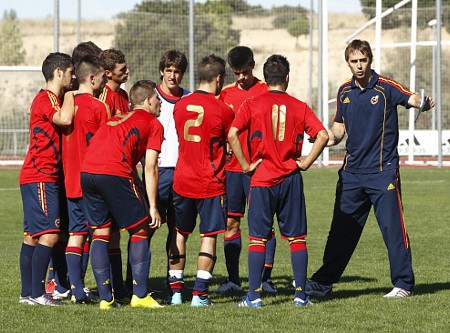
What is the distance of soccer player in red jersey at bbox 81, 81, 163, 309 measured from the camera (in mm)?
7754

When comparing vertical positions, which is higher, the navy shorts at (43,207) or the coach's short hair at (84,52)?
the coach's short hair at (84,52)

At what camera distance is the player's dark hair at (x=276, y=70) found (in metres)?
7.93

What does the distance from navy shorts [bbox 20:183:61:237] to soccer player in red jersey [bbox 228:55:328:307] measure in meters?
1.53

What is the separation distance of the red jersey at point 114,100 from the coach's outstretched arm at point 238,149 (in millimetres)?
1202

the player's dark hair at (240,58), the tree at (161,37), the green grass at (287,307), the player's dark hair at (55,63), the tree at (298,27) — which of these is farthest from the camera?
the tree at (298,27)

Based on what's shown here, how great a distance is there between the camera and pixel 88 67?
318 inches

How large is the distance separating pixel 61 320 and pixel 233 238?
7.93 ft

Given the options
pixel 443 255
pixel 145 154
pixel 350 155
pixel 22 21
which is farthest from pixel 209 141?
pixel 22 21

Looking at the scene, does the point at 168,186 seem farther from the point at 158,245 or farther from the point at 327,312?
the point at 158,245

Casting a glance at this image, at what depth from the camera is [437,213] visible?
1653 cm

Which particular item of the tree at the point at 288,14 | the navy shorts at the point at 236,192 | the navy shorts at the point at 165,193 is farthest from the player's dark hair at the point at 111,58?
the tree at the point at 288,14

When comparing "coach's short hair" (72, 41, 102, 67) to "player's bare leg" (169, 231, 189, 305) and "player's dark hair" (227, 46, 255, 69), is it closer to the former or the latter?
"player's dark hair" (227, 46, 255, 69)

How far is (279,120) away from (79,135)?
1.64 meters

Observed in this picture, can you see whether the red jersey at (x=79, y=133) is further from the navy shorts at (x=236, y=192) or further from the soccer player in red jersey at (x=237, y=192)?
the navy shorts at (x=236, y=192)
